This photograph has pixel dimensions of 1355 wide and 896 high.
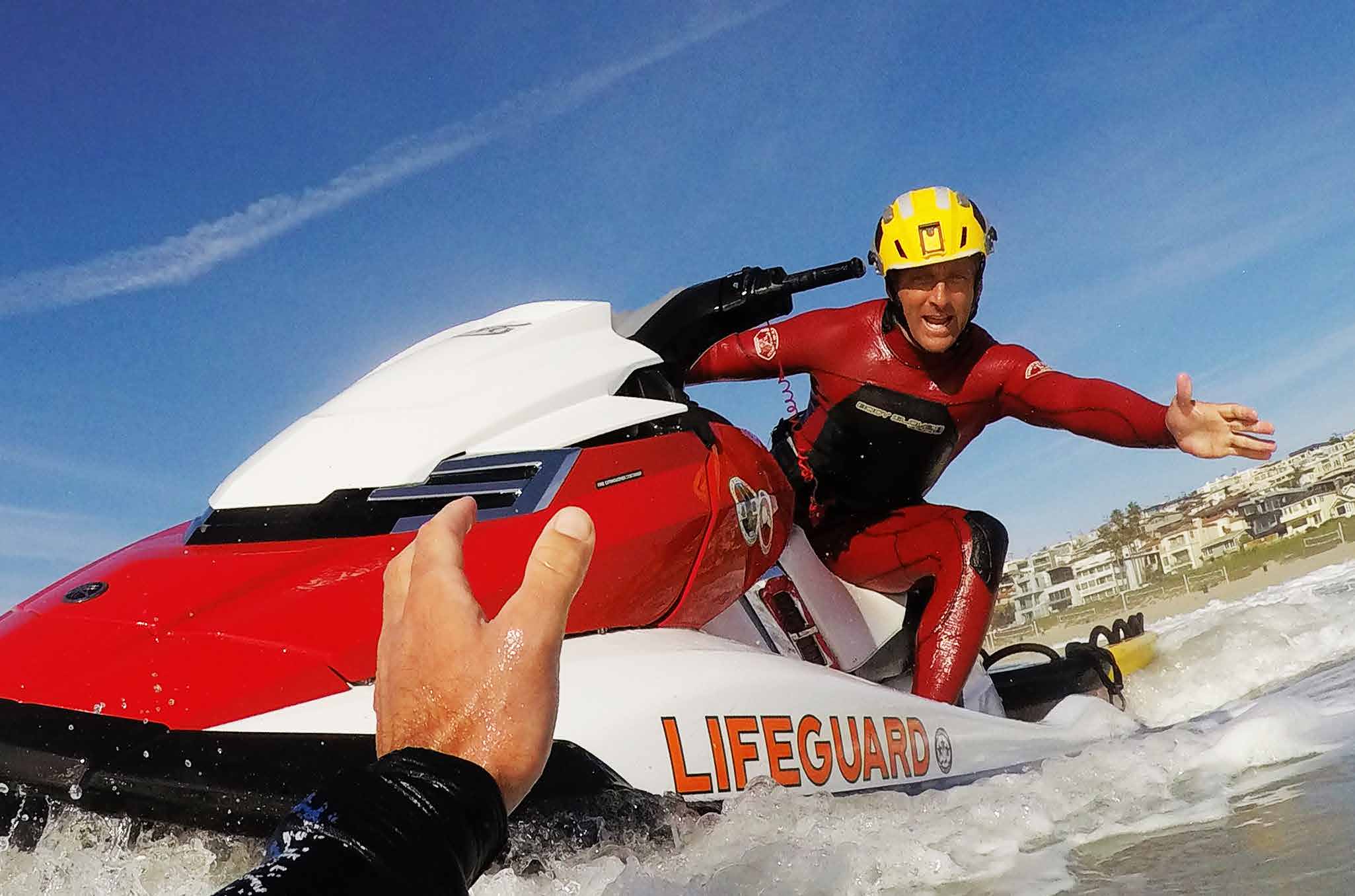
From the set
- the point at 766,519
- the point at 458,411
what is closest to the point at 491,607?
the point at 458,411

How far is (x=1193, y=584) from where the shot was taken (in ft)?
38.5

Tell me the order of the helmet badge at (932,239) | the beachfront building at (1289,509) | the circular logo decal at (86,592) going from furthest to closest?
the beachfront building at (1289,509) < the helmet badge at (932,239) < the circular logo decal at (86,592)

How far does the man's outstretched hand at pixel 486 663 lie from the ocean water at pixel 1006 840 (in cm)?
76

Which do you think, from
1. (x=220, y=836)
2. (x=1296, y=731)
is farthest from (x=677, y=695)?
(x=1296, y=731)

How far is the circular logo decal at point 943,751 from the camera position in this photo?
2621 millimetres

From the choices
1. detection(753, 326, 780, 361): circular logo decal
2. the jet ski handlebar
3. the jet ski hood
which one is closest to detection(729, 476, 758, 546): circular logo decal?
the jet ski hood

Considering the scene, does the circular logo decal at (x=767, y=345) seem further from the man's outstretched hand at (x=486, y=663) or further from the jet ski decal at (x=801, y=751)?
the man's outstretched hand at (x=486, y=663)

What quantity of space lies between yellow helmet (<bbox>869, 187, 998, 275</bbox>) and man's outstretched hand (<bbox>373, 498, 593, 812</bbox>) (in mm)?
2704

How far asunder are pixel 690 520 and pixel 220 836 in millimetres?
1081

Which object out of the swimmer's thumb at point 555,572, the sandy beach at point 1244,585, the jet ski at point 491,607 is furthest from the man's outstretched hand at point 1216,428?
the sandy beach at point 1244,585

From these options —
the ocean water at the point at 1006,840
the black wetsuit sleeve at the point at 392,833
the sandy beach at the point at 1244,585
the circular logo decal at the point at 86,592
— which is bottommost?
the sandy beach at the point at 1244,585

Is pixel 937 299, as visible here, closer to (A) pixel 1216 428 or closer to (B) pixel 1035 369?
(B) pixel 1035 369

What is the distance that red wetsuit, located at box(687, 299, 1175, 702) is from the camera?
10.5 ft

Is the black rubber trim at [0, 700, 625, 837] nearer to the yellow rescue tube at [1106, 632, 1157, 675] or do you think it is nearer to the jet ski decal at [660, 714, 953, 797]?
the jet ski decal at [660, 714, 953, 797]
